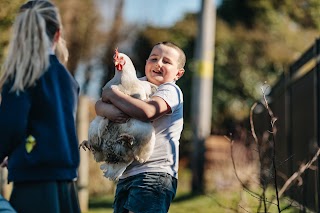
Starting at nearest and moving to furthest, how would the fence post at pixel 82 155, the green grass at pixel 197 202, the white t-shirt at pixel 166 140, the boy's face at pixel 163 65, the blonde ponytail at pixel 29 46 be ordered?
the blonde ponytail at pixel 29 46
the white t-shirt at pixel 166 140
the boy's face at pixel 163 65
the fence post at pixel 82 155
the green grass at pixel 197 202

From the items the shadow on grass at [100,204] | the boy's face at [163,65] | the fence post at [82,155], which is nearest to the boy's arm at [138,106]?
the boy's face at [163,65]

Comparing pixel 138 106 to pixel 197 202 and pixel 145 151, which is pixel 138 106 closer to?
pixel 145 151

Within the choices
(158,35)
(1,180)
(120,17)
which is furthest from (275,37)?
(1,180)

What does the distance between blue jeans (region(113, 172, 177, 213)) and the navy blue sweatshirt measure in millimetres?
324

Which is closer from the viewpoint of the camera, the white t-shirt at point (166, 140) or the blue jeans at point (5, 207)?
the blue jeans at point (5, 207)

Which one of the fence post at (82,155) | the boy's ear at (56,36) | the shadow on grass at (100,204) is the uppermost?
the boy's ear at (56,36)

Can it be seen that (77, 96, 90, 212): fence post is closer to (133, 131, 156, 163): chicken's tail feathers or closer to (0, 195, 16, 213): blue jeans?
(133, 131, 156, 163): chicken's tail feathers

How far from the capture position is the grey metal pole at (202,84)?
12531 millimetres

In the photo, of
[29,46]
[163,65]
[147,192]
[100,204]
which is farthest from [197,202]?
[29,46]

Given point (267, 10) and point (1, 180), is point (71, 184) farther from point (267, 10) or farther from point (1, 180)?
point (267, 10)

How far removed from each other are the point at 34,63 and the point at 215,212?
19.7 ft

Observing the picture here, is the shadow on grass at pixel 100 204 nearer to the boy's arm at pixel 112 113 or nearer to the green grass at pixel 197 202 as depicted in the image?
the green grass at pixel 197 202

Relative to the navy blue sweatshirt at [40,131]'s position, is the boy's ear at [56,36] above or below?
above

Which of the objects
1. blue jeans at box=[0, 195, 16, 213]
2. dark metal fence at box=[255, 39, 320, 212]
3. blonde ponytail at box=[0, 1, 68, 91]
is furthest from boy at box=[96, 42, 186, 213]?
dark metal fence at box=[255, 39, 320, 212]
